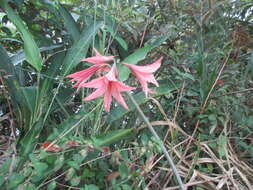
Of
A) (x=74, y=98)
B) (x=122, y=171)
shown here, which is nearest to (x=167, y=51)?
(x=74, y=98)

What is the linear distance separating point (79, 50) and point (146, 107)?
0.31 meters

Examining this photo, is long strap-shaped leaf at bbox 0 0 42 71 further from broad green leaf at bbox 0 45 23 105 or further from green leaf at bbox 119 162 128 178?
green leaf at bbox 119 162 128 178

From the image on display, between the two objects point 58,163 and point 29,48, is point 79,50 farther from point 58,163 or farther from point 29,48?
point 58,163

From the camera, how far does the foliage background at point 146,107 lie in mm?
820

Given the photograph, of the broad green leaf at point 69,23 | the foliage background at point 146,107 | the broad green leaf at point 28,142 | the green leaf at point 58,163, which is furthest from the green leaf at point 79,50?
the green leaf at point 58,163

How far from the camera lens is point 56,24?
135cm

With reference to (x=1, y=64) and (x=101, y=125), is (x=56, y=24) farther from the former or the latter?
(x=101, y=125)

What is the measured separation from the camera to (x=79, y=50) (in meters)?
1.03

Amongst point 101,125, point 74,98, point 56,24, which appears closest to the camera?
point 101,125

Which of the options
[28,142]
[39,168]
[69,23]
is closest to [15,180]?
[39,168]

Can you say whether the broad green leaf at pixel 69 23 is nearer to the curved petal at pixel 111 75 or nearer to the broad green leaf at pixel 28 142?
the broad green leaf at pixel 28 142

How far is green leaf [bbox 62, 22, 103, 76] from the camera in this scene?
40.1 inches

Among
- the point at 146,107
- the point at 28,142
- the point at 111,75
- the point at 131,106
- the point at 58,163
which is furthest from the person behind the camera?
the point at 146,107

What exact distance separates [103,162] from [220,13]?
723 mm
